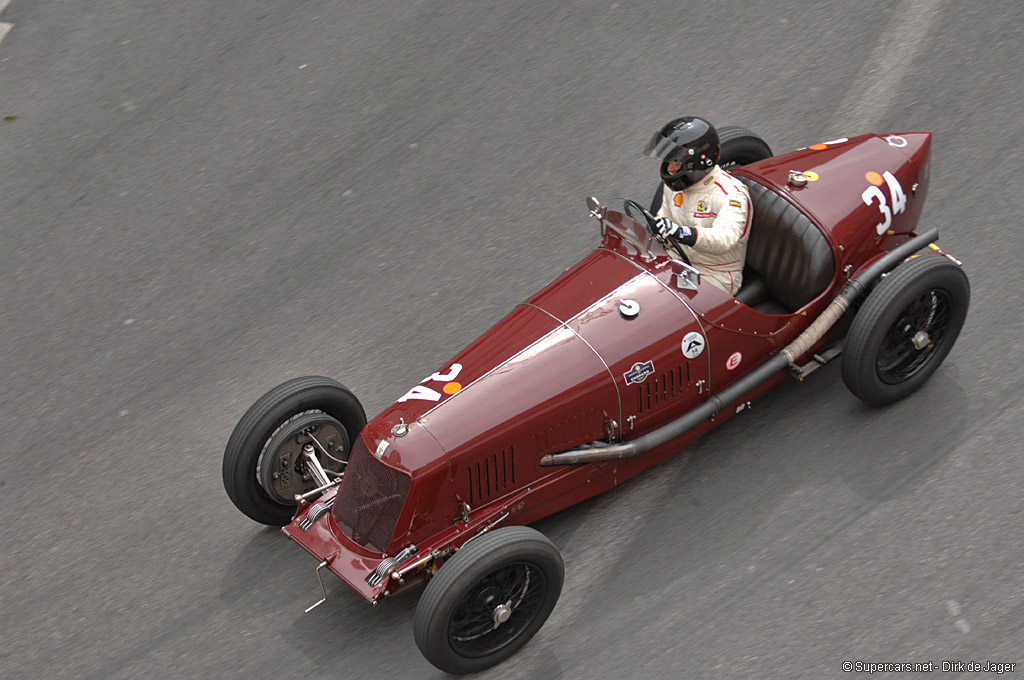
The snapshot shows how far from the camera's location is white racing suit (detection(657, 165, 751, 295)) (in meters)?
6.13

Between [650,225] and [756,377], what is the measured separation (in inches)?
38.5

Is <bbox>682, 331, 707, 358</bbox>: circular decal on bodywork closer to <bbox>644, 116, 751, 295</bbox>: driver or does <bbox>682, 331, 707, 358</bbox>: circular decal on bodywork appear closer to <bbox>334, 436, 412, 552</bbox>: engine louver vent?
<bbox>644, 116, 751, 295</bbox>: driver

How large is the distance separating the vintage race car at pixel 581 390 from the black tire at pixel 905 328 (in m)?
0.01

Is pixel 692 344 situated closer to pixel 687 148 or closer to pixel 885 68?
pixel 687 148

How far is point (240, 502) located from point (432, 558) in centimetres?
117

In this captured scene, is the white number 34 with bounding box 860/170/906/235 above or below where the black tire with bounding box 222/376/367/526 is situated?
above

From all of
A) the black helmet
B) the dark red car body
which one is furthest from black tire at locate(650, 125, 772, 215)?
the black helmet

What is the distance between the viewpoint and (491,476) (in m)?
5.58

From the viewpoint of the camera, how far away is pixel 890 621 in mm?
5340

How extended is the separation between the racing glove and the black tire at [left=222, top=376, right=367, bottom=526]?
6.06 feet

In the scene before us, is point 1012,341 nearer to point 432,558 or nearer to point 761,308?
point 761,308

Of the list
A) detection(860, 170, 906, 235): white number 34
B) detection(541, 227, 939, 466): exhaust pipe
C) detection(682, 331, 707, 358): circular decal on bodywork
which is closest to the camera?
detection(541, 227, 939, 466): exhaust pipe

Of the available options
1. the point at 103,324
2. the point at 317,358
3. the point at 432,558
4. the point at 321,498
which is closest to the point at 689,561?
the point at 432,558

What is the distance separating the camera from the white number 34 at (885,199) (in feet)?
20.9
